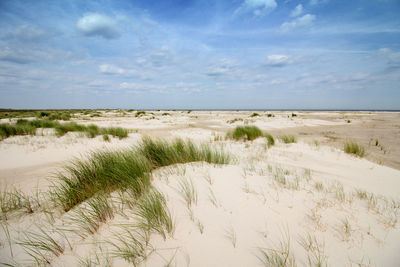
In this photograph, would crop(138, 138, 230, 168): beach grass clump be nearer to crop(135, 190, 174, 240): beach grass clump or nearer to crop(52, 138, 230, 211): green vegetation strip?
crop(52, 138, 230, 211): green vegetation strip

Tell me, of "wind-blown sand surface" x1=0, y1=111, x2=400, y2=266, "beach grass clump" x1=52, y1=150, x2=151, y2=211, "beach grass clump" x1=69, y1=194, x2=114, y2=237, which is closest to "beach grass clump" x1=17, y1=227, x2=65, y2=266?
"wind-blown sand surface" x1=0, y1=111, x2=400, y2=266

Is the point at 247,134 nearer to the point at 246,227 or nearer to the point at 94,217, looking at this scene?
the point at 246,227

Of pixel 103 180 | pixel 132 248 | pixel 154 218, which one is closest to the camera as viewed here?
pixel 132 248

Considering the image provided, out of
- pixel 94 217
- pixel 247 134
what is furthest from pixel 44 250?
pixel 247 134

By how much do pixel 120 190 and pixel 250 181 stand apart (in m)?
2.04

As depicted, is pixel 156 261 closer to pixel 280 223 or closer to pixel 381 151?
pixel 280 223

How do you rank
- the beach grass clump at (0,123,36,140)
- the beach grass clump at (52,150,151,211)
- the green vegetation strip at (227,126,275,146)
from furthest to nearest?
the beach grass clump at (0,123,36,140), the green vegetation strip at (227,126,275,146), the beach grass clump at (52,150,151,211)

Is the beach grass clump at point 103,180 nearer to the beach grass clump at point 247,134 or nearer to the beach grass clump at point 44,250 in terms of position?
the beach grass clump at point 44,250

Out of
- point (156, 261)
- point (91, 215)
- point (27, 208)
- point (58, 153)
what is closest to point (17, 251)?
point (91, 215)

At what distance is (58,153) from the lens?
5770 millimetres

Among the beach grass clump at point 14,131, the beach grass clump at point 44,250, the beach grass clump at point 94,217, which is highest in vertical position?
the beach grass clump at point 14,131

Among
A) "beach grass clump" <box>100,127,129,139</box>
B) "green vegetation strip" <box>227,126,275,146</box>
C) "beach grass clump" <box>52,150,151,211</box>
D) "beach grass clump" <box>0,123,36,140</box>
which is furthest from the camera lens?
"beach grass clump" <box>100,127,129,139</box>

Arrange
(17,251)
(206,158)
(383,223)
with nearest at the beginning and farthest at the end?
(17,251) → (383,223) → (206,158)

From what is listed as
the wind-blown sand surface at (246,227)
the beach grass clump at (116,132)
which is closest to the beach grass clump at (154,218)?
the wind-blown sand surface at (246,227)
